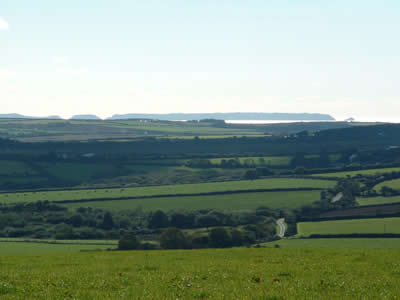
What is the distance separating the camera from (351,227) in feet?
251

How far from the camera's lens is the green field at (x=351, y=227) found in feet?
238

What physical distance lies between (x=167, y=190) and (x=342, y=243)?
6349 centimetres

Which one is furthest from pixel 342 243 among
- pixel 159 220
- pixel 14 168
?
pixel 14 168

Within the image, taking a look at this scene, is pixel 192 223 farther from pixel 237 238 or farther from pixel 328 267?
pixel 328 267

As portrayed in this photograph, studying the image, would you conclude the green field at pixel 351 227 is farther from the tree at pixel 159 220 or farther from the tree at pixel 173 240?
the tree at pixel 159 220

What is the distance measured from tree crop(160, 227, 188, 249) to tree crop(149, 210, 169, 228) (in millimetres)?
20783

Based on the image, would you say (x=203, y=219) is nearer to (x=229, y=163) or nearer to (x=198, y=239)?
(x=198, y=239)

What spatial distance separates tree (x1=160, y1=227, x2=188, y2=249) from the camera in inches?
2687

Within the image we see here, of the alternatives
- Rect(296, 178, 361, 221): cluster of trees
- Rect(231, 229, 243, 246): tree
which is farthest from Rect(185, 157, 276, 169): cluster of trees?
Rect(231, 229, 243, 246): tree

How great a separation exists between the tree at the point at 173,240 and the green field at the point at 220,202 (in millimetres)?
33890

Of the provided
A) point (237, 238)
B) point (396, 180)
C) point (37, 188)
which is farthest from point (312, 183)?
point (37, 188)

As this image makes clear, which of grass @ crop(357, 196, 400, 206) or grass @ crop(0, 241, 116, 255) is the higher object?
grass @ crop(357, 196, 400, 206)

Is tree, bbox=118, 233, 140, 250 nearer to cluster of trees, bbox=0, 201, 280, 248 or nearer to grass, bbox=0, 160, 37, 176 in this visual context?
cluster of trees, bbox=0, 201, 280, 248

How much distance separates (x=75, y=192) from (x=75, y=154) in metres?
68.9
